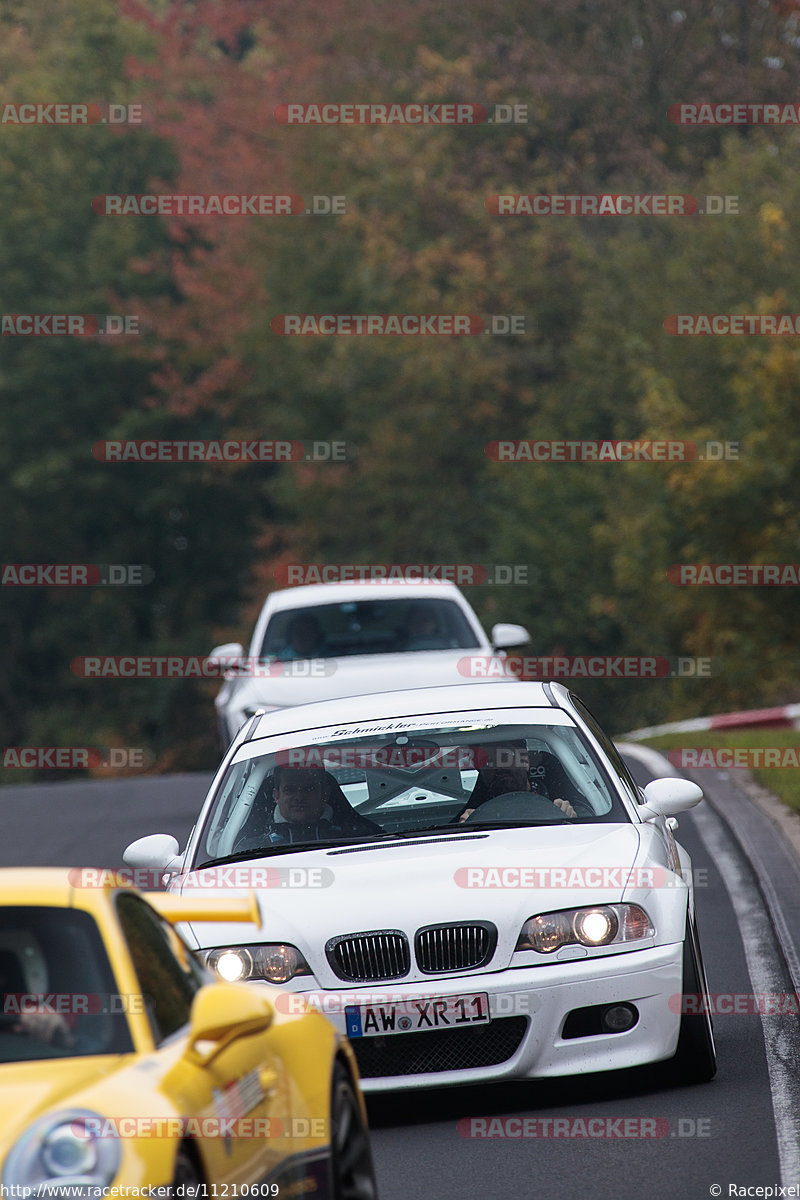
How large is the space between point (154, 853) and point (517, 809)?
144 cm

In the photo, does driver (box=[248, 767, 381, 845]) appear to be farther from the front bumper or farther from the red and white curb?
the red and white curb

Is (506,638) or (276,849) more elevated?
(276,849)

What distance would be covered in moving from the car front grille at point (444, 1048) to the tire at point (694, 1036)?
24.3 inches

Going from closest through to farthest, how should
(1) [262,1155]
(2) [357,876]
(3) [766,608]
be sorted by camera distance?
(1) [262,1155]
(2) [357,876]
(3) [766,608]

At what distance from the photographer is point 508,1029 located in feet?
23.0

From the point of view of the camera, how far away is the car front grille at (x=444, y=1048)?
700cm

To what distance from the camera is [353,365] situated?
1788 inches

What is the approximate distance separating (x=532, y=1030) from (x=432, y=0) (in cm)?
4380

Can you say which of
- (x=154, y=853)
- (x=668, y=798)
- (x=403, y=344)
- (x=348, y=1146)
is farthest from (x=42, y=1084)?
(x=403, y=344)

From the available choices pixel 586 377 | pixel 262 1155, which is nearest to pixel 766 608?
pixel 586 377

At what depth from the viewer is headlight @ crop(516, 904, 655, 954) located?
7098mm

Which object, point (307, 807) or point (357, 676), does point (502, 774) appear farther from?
point (357, 676)

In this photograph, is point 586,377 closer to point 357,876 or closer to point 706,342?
point 706,342

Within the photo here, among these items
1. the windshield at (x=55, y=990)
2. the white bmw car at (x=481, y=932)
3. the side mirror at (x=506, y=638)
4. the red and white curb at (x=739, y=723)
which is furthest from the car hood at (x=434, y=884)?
the red and white curb at (x=739, y=723)
